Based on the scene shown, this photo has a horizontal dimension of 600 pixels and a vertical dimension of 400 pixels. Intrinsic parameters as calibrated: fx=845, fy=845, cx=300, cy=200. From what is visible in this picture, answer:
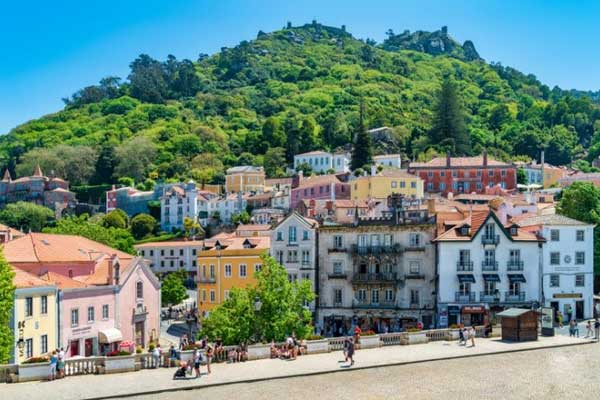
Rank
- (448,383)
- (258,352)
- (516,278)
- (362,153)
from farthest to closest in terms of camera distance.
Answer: (362,153) → (516,278) → (258,352) → (448,383)

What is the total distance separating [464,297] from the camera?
59844mm

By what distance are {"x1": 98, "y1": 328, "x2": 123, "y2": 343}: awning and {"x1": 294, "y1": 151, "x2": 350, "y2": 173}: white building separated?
103150 millimetres

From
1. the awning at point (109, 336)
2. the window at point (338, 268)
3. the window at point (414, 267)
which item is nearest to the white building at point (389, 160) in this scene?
the window at point (338, 268)

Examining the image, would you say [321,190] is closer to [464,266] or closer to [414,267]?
[414,267]

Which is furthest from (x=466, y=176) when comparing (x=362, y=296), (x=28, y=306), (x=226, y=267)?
(x=28, y=306)

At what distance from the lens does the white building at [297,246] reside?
6594 centimetres

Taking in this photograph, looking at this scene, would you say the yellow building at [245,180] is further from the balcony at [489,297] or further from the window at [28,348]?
the window at [28,348]

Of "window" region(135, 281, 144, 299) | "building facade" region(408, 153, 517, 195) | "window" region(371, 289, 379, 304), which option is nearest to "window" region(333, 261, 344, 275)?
"window" region(371, 289, 379, 304)

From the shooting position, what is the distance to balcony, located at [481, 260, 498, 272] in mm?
59781

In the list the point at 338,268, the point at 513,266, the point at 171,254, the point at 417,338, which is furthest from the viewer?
the point at 171,254

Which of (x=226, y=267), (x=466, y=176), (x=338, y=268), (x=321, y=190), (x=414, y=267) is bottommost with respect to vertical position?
(x=226, y=267)

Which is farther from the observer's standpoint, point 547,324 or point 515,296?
point 515,296

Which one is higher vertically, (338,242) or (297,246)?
(338,242)

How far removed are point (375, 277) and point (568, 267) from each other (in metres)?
13.8
